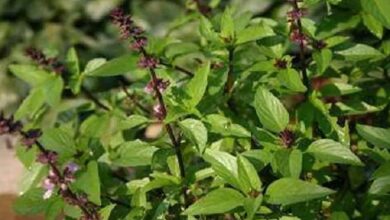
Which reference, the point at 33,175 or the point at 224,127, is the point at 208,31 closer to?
the point at 224,127

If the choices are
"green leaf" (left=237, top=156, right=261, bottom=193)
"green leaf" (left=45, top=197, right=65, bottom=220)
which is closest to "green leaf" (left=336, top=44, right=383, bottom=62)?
"green leaf" (left=237, top=156, right=261, bottom=193)

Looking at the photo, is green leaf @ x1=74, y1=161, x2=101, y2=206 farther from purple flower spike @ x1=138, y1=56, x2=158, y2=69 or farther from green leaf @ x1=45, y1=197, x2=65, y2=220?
purple flower spike @ x1=138, y1=56, x2=158, y2=69

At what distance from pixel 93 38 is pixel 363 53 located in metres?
2.99

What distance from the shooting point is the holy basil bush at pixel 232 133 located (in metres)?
1.80

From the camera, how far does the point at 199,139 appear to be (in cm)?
185

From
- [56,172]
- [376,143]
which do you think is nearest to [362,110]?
[376,143]

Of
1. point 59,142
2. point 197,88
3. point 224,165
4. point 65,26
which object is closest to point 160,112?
point 197,88

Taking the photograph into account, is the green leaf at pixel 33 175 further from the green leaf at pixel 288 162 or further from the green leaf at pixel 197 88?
the green leaf at pixel 288 162

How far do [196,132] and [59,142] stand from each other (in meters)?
0.44

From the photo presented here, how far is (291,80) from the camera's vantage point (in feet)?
6.44

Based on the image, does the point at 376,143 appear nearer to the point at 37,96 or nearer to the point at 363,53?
the point at 363,53

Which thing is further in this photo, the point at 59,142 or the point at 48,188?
the point at 59,142

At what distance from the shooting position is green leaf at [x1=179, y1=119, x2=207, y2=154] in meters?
1.85

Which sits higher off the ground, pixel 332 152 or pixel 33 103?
pixel 33 103
